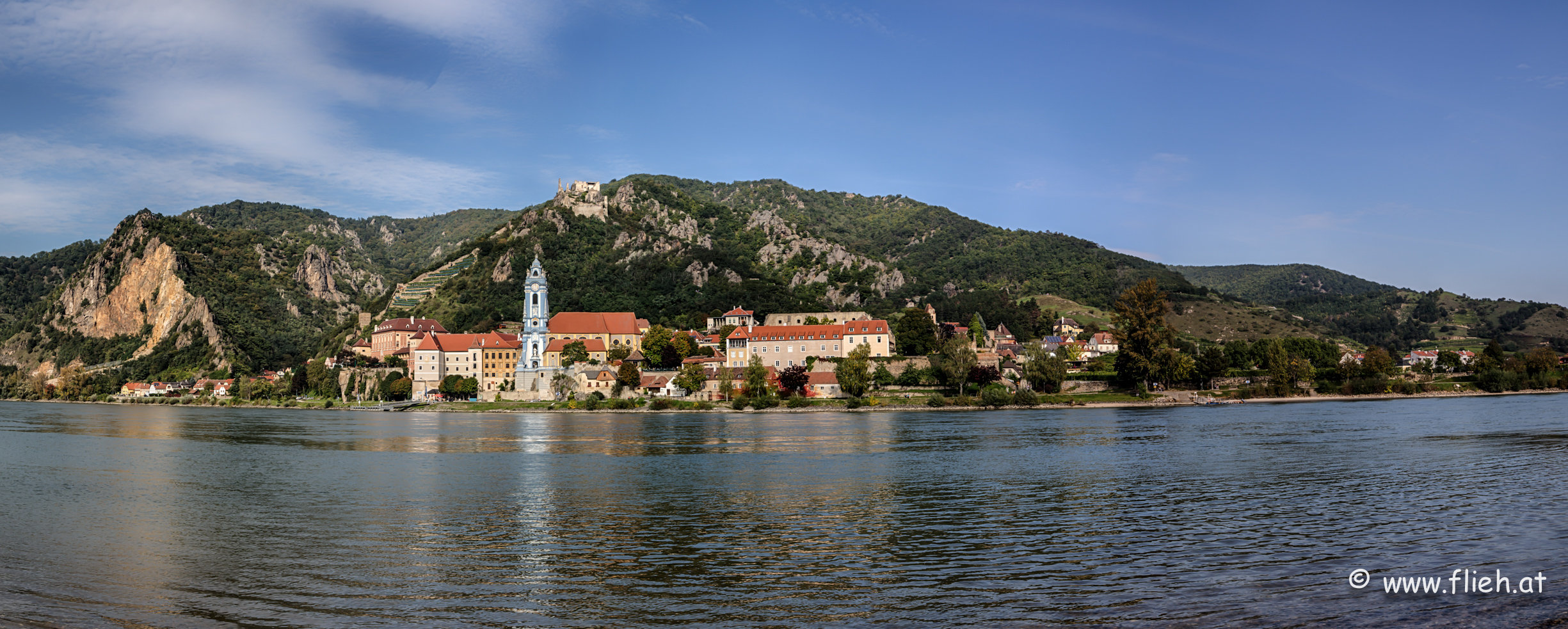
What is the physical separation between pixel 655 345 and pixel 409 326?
36.3 meters

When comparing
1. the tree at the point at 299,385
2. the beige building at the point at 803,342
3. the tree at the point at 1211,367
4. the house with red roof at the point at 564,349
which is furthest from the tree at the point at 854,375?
the tree at the point at 299,385

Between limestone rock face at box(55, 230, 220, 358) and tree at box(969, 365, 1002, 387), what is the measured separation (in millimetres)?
118167

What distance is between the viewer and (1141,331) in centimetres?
7088

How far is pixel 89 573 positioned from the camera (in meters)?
15.3

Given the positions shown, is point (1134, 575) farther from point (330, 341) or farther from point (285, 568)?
point (330, 341)

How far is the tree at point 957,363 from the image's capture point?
7088 cm

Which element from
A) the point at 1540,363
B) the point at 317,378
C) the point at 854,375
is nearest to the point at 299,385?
the point at 317,378

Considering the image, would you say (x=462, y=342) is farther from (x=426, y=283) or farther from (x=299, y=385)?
(x=426, y=283)

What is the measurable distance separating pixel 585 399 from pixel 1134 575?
67053 mm

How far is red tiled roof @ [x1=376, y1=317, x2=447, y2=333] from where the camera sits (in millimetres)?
103000

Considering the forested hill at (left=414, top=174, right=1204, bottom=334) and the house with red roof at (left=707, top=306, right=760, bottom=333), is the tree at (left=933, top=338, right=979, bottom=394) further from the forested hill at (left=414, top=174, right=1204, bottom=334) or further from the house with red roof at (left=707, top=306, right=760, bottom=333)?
the forested hill at (left=414, top=174, right=1204, bottom=334)

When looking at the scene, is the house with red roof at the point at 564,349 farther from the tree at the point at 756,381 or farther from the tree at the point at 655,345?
the tree at the point at 756,381

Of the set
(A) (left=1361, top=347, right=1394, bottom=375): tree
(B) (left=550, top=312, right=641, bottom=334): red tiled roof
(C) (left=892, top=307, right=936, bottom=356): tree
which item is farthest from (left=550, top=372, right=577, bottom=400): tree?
(A) (left=1361, top=347, right=1394, bottom=375): tree

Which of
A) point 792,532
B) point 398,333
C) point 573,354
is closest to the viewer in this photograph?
point 792,532
